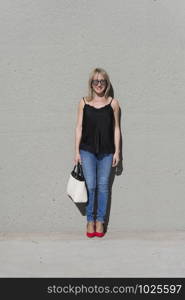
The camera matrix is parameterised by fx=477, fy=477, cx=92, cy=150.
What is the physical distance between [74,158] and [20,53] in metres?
1.24

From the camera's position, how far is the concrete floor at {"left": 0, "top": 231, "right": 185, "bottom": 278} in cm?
434

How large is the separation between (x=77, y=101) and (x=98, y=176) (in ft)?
2.70

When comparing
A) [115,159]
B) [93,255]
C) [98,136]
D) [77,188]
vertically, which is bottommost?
[93,255]

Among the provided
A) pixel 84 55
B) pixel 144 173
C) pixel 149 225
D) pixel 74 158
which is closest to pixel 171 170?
pixel 144 173

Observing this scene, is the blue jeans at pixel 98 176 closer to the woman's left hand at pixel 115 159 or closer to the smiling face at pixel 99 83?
the woman's left hand at pixel 115 159

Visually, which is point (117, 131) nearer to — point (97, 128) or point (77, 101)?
point (97, 128)

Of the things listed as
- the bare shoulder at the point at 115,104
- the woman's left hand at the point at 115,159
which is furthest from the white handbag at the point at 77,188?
the bare shoulder at the point at 115,104

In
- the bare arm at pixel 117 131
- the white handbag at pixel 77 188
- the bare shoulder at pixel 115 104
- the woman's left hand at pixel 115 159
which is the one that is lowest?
the white handbag at pixel 77 188

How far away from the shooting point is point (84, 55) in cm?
494

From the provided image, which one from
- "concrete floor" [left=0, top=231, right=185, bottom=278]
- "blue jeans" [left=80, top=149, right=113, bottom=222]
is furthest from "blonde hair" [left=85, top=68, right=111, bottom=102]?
"concrete floor" [left=0, top=231, right=185, bottom=278]

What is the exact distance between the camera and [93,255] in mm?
4684

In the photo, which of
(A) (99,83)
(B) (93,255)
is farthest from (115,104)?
(B) (93,255)

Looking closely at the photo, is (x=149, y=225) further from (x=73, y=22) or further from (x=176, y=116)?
(x=73, y=22)

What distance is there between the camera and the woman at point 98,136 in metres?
4.87
